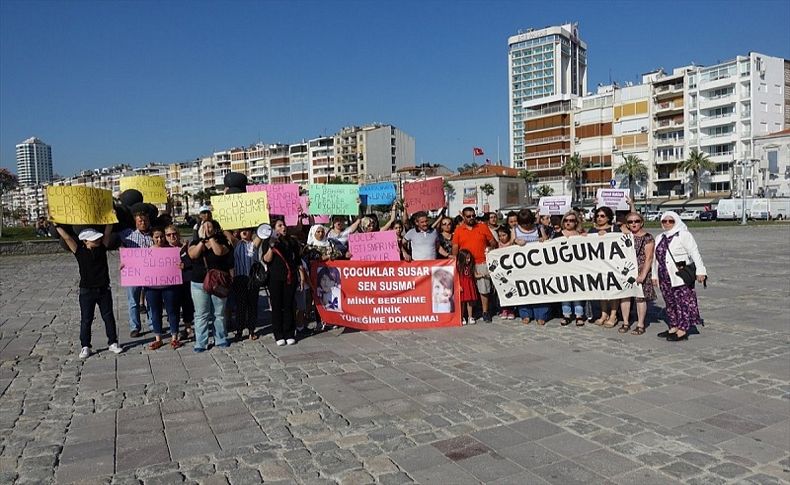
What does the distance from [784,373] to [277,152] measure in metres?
156

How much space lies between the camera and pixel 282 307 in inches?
333

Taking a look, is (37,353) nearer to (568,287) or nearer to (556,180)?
(568,287)

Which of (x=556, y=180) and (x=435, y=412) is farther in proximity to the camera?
(x=556, y=180)

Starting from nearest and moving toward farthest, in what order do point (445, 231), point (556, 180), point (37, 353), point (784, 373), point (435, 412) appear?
point (435, 412), point (784, 373), point (37, 353), point (445, 231), point (556, 180)

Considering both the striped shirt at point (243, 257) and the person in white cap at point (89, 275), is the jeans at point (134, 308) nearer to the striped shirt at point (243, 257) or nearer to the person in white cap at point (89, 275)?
the person in white cap at point (89, 275)

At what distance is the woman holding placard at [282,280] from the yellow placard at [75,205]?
2356 millimetres

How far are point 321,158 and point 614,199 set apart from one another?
13948 centimetres

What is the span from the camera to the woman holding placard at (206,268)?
800 cm

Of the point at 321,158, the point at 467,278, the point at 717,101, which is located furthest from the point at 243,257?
the point at 321,158

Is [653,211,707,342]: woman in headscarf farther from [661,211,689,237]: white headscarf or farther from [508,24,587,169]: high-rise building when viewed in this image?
[508,24,587,169]: high-rise building

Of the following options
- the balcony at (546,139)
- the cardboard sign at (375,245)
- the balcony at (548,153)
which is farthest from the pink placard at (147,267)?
the balcony at (546,139)

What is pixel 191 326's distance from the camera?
30.3 ft

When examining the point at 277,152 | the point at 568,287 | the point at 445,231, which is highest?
the point at 277,152

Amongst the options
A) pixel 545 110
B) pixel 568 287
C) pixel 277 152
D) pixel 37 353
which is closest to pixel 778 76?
pixel 545 110
